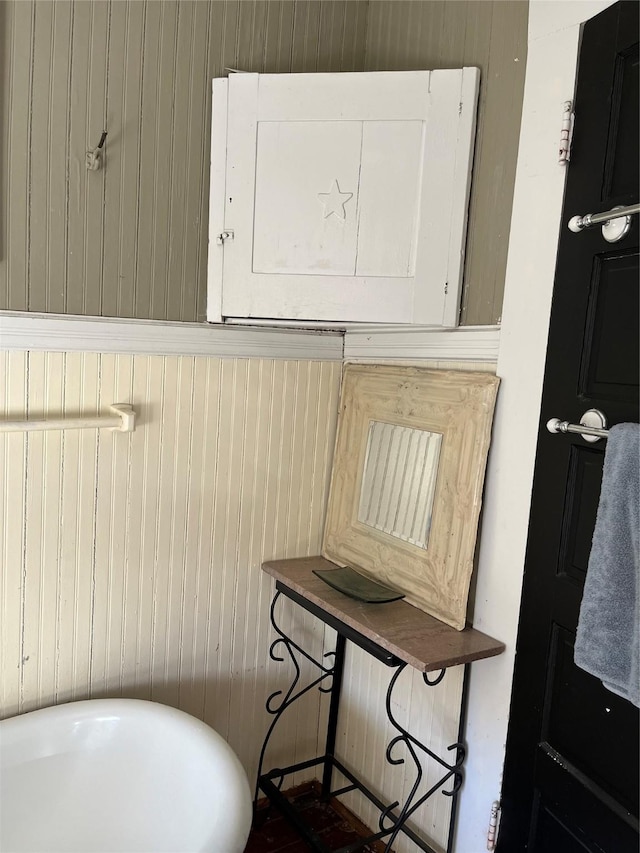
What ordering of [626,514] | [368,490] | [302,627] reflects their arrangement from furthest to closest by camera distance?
[302,627]
[368,490]
[626,514]

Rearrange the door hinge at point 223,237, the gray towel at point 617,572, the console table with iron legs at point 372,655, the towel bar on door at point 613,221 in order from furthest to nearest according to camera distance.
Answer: the door hinge at point 223,237
the console table with iron legs at point 372,655
the towel bar on door at point 613,221
the gray towel at point 617,572

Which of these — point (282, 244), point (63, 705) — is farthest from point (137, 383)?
point (63, 705)

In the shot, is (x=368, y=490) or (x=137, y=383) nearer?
(x=137, y=383)

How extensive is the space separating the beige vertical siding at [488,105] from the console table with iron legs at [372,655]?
2.50ft

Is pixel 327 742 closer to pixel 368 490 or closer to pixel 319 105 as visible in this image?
pixel 368 490

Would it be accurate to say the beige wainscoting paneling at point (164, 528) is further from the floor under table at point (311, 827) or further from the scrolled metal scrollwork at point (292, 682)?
the floor under table at point (311, 827)

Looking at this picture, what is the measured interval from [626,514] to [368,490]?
904 millimetres

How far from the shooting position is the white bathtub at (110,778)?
1.49 meters

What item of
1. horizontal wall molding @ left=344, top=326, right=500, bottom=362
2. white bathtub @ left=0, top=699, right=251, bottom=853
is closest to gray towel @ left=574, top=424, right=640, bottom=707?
horizontal wall molding @ left=344, top=326, right=500, bottom=362

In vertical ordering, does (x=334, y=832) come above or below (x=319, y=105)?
below

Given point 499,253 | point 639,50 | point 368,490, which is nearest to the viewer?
point 639,50

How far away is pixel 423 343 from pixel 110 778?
1358 millimetres

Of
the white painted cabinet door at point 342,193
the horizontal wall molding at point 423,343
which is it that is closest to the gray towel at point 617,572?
the horizontal wall molding at point 423,343

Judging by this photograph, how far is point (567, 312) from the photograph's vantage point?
4.51 ft
